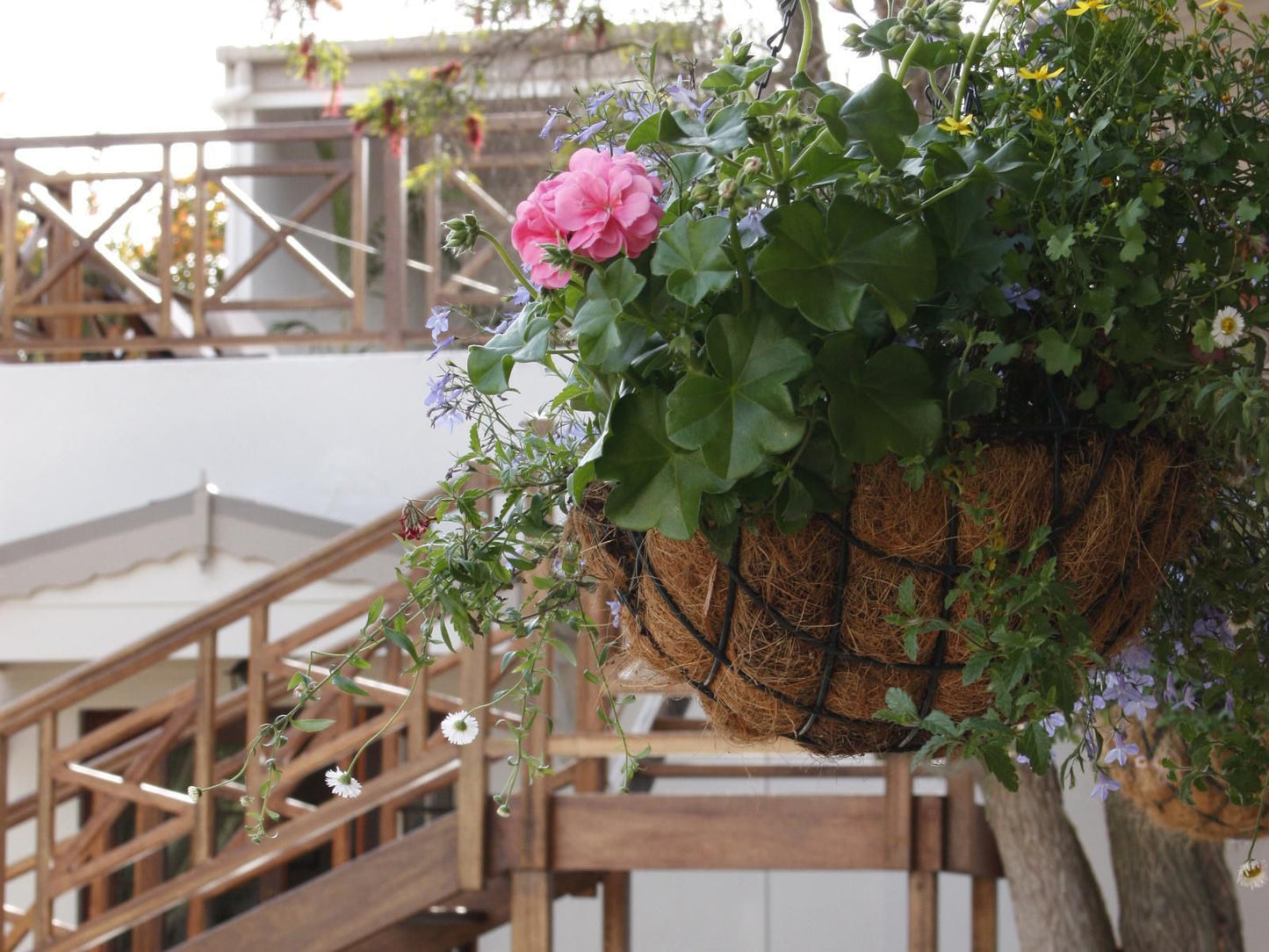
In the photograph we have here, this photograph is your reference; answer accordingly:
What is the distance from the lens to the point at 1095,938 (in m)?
3.47

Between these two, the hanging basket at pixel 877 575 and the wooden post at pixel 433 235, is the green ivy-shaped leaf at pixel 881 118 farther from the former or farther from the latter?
the wooden post at pixel 433 235

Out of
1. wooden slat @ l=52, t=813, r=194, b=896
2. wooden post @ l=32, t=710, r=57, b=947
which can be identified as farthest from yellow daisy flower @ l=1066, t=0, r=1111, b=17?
wooden post @ l=32, t=710, r=57, b=947

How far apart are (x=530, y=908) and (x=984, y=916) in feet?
3.88

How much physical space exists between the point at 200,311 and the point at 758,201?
5069 mm

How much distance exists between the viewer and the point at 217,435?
17.8 ft

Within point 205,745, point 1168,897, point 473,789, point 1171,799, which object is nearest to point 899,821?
point 1168,897

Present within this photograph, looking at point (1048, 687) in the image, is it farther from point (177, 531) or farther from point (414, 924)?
point (177, 531)

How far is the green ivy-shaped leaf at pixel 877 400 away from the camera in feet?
3.18

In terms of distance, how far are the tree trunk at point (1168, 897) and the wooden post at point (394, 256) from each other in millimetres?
3198

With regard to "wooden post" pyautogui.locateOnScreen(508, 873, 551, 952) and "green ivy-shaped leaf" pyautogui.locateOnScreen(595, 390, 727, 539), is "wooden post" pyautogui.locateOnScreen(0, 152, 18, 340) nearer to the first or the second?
"wooden post" pyautogui.locateOnScreen(508, 873, 551, 952)

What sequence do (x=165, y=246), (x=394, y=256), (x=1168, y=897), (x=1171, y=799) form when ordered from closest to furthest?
1. (x=1171, y=799)
2. (x=1168, y=897)
3. (x=165, y=246)
4. (x=394, y=256)

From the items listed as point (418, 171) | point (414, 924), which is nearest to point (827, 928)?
point (414, 924)

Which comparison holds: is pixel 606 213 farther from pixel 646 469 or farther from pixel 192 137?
pixel 192 137

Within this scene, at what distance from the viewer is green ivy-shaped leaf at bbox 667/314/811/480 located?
0.92 metres
